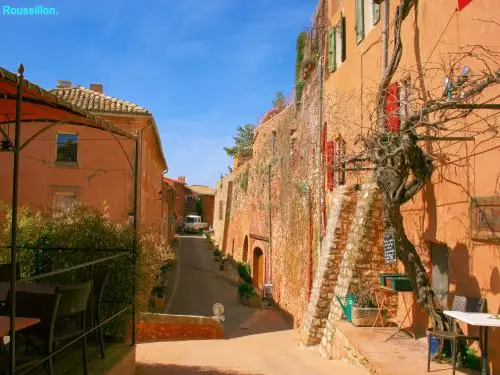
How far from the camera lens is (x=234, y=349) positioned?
10500 mm

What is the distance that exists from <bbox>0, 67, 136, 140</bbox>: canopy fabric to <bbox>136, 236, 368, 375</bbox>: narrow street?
3.52m

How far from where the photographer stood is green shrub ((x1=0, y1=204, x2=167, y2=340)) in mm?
6254

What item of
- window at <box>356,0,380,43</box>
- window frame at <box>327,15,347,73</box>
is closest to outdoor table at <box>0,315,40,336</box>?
window at <box>356,0,380,43</box>

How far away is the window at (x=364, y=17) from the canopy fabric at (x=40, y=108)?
7.08 m

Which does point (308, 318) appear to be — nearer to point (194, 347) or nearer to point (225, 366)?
point (194, 347)

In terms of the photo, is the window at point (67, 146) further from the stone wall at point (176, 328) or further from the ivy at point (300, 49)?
the ivy at point (300, 49)

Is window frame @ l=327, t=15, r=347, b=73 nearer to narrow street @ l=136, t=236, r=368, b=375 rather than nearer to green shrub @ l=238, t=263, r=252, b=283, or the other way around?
narrow street @ l=136, t=236, r=368, b=375

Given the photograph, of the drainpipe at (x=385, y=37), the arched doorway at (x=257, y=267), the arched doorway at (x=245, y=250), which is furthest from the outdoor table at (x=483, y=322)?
the arched doorway at (x=245, y=250)

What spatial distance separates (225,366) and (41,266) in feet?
10.7

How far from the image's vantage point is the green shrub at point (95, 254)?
6254 mm

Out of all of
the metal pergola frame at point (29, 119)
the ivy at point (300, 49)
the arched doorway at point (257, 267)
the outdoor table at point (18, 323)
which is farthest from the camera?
the arched doorway at point (257, 267)

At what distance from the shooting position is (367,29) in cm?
1118

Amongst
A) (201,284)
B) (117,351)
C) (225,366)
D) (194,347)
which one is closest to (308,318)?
(194,347)

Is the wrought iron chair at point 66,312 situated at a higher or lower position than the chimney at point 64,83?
lower
